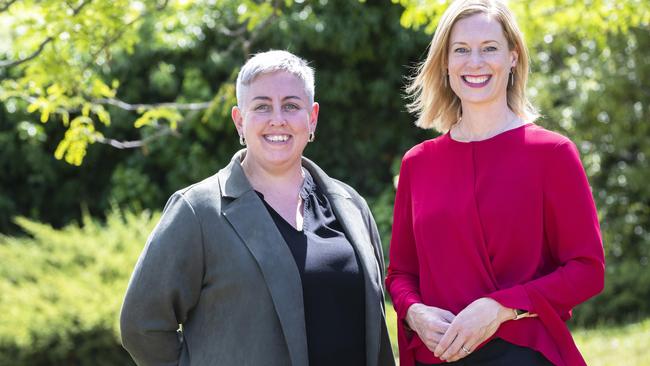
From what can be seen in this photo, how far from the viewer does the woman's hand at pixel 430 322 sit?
2.79 meters

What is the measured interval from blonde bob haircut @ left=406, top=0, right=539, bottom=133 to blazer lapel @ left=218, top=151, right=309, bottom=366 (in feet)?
2.50

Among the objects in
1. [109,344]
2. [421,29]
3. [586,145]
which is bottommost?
[109,344]

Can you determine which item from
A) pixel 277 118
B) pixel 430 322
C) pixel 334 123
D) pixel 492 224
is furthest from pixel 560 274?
pixel 334 123

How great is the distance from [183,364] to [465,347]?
0.95 meters

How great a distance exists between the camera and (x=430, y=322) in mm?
2809

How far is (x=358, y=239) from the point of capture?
3.05 metres

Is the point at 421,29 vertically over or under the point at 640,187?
over

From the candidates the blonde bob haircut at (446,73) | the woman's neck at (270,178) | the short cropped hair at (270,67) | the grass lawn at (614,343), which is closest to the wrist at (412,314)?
the woman's neck at (270,178)

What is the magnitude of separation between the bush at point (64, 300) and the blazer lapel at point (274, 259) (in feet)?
13.7

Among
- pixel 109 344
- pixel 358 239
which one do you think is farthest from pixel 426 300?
pixel 109 344

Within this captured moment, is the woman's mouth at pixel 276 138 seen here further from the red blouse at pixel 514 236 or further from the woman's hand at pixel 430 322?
the woman's hand at pixel 430 322

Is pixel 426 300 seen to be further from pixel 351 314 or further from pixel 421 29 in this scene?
pixel 421 29

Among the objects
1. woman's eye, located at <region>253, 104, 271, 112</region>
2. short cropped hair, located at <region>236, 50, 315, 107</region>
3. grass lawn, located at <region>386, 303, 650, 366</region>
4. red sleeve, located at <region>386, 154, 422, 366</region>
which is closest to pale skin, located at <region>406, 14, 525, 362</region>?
red sleeve, located at <region>386, 154, 422, 366</region>

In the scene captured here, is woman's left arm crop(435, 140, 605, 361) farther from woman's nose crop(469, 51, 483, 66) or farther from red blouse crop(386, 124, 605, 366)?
woman's nose crop(469, 51, 483, 66)
